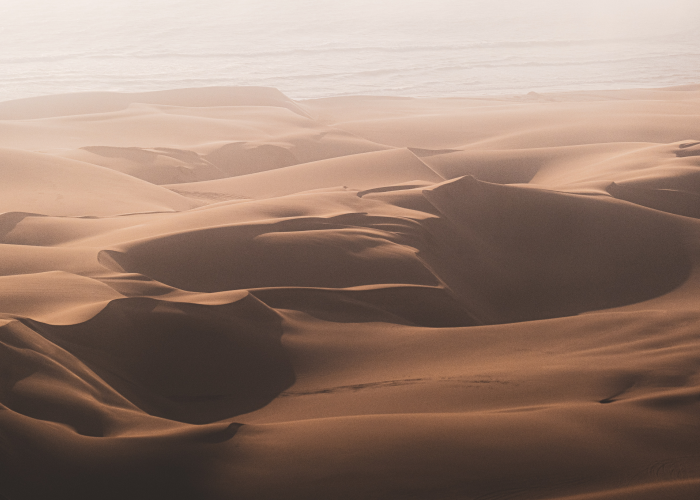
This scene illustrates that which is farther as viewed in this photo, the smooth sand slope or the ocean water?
the ocean water

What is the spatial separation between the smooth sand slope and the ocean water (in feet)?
43.9

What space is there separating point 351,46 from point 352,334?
26.4 m

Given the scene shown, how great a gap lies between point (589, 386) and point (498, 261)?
191 centimetres

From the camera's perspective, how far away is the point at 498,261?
4.53m

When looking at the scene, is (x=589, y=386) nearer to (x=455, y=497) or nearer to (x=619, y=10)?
(x=455, y=497)

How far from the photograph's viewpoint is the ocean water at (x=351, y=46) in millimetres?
20391

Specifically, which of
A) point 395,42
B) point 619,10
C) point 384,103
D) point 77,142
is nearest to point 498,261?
point 77,142

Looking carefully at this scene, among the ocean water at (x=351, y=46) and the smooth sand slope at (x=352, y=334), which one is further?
the ocean water at (x=351, y=46)

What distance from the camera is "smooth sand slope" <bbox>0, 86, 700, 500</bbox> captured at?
206 cm

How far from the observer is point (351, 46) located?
28.1 m

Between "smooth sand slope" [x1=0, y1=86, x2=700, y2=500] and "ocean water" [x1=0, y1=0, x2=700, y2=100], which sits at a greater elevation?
"ocean water" [x1=0, y1=0, x2=700, y2=100]

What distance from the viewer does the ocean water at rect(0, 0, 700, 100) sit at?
20.4m

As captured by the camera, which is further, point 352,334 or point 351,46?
point 351,46

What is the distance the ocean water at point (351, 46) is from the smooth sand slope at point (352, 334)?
13372 mm
